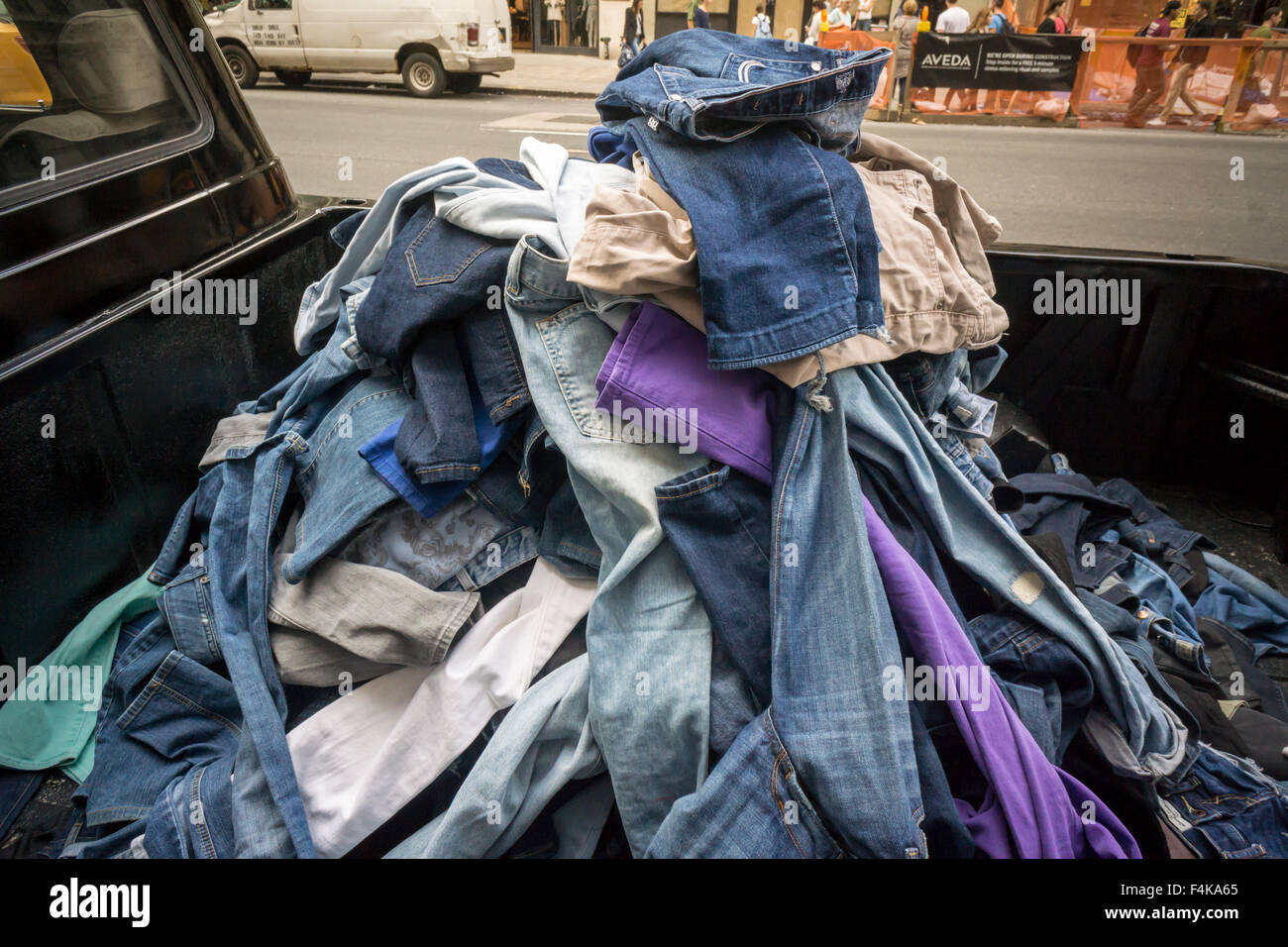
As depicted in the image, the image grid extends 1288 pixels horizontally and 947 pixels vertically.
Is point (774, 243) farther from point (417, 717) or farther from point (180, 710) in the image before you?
point (180, 710)

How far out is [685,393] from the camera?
1265 mm

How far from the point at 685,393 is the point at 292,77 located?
1334 cm

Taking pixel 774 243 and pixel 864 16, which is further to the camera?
pixel 864 16

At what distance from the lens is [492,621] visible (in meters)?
1.36

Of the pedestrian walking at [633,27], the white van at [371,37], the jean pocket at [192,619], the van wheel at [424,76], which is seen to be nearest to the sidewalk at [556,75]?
the pedestrian walking at [633,27]

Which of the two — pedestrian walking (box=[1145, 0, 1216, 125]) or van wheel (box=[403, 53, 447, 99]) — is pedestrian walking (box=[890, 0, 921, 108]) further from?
van wheel (box=[403, 53, 447, 99])

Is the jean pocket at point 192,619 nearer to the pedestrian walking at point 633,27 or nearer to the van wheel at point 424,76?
the van wheel at point 424,76

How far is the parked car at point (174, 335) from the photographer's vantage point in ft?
4.54

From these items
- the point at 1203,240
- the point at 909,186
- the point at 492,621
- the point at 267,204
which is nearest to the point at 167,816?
the point at 492,621

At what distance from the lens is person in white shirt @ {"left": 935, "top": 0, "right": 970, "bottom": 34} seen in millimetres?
10750

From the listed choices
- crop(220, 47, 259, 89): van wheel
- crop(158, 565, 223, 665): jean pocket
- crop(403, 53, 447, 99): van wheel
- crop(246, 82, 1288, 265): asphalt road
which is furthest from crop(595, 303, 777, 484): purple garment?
crop(220, 47, 259, 89): van wheel

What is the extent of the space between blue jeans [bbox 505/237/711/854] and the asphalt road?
4.41 metres

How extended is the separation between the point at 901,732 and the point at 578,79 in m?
14.7

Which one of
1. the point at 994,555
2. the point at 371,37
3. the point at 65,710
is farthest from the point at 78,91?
the point at 371,37
